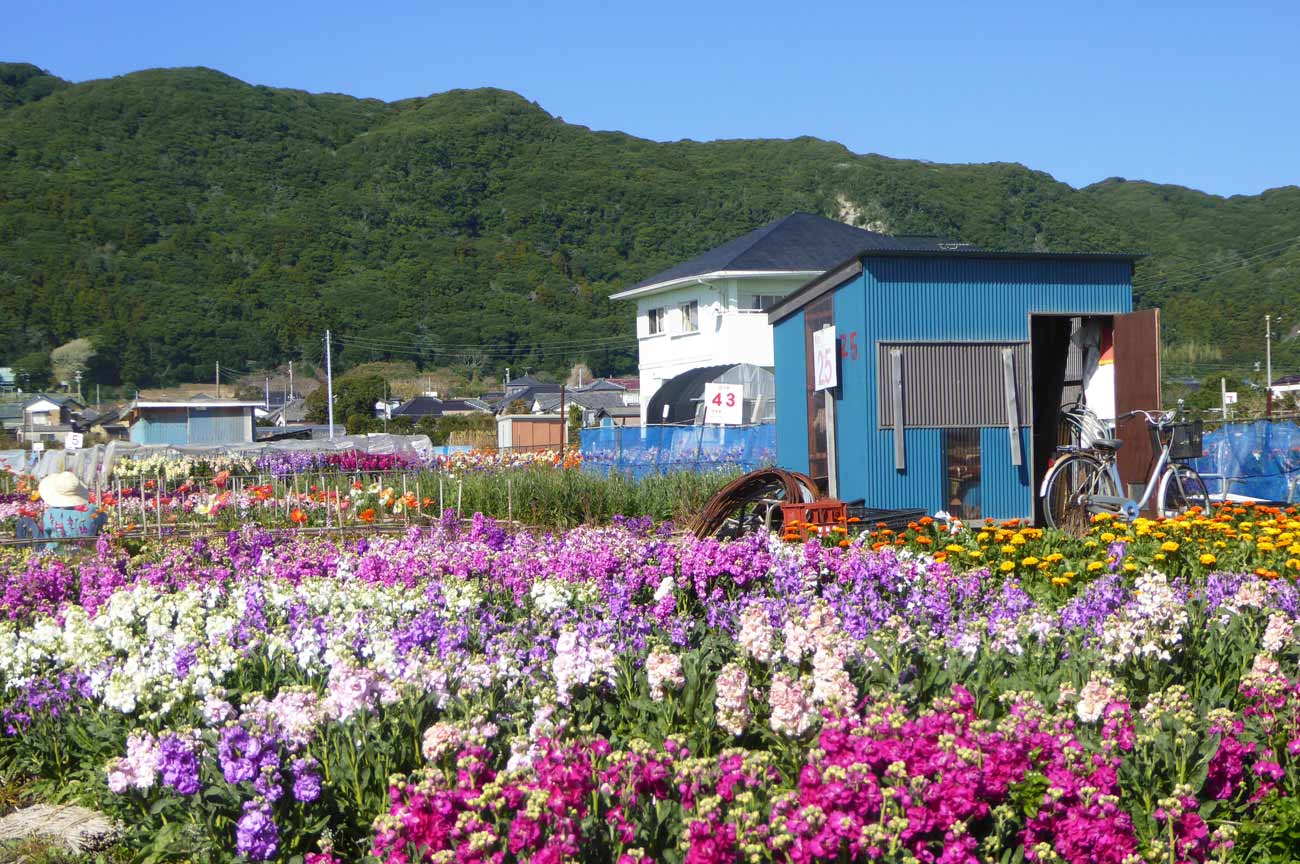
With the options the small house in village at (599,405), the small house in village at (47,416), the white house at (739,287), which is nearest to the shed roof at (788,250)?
the white house at (739,287)

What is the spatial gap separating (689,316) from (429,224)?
8710 centimetres

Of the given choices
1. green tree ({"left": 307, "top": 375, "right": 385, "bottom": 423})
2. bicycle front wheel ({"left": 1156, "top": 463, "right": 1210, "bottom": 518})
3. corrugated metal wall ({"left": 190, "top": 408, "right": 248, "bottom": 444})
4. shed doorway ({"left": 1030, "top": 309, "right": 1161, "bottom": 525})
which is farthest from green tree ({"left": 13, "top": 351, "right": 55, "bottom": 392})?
bicycle front wheel ({"left": 1156, "top": 463, "right": 1210, "bottom": 518})

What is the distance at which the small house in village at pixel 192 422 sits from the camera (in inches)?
2227

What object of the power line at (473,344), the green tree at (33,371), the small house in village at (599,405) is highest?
the power line at (473,344)

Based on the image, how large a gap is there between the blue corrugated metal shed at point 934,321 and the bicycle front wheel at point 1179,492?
103 inches

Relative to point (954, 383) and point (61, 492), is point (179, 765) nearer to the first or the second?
point (61, 492)

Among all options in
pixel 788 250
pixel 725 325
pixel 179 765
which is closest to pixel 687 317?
pixel 725 325

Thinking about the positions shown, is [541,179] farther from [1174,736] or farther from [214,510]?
[1174,736]

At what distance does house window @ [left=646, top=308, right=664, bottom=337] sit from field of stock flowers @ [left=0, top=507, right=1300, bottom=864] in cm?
4002

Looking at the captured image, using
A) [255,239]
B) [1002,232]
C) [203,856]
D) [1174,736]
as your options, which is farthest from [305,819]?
[255,239]

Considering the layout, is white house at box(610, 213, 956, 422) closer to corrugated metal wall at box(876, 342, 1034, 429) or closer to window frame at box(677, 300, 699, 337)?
window frame at box(677, 300, 699, 337)

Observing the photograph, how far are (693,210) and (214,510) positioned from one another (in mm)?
109773

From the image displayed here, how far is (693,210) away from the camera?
125 metres

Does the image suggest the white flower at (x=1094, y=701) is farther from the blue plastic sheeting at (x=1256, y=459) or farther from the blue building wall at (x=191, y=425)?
the blue building wall at (x=191, y=425)
